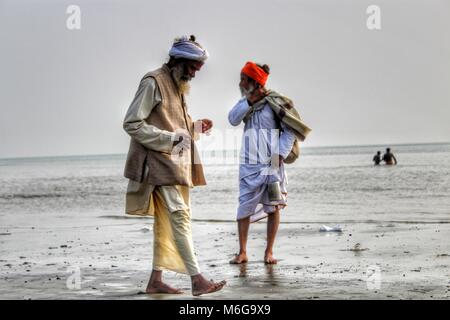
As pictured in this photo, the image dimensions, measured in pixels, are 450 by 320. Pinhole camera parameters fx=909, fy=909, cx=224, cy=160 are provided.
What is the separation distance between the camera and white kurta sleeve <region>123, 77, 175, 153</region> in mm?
6824

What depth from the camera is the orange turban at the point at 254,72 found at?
874cm

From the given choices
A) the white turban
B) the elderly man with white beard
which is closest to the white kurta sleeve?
the elderly man with white beard

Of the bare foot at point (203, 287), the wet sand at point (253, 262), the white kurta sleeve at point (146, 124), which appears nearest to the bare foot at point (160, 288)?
the wet sand at point (253, 262)

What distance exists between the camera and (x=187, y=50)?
701 cm

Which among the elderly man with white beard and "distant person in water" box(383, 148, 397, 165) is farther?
"distant person in water" box(383, 148, 397, 165)


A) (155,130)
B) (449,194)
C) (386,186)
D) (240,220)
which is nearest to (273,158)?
(240,220)

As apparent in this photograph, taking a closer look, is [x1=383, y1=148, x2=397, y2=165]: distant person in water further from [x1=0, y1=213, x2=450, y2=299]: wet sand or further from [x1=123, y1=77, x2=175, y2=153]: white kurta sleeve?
[x1=123, y1=77, x2=175, y2=153]: white kurta sleeve

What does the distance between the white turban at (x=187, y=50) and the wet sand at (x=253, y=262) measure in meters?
1.83

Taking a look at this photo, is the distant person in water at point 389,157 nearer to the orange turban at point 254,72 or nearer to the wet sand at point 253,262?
the wet sand at point 253,262

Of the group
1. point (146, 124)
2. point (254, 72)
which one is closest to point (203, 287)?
point (146, 124)

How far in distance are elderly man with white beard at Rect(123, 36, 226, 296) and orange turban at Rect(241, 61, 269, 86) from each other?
1.59 metres

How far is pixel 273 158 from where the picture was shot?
894 cm

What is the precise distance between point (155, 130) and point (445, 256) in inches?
136
